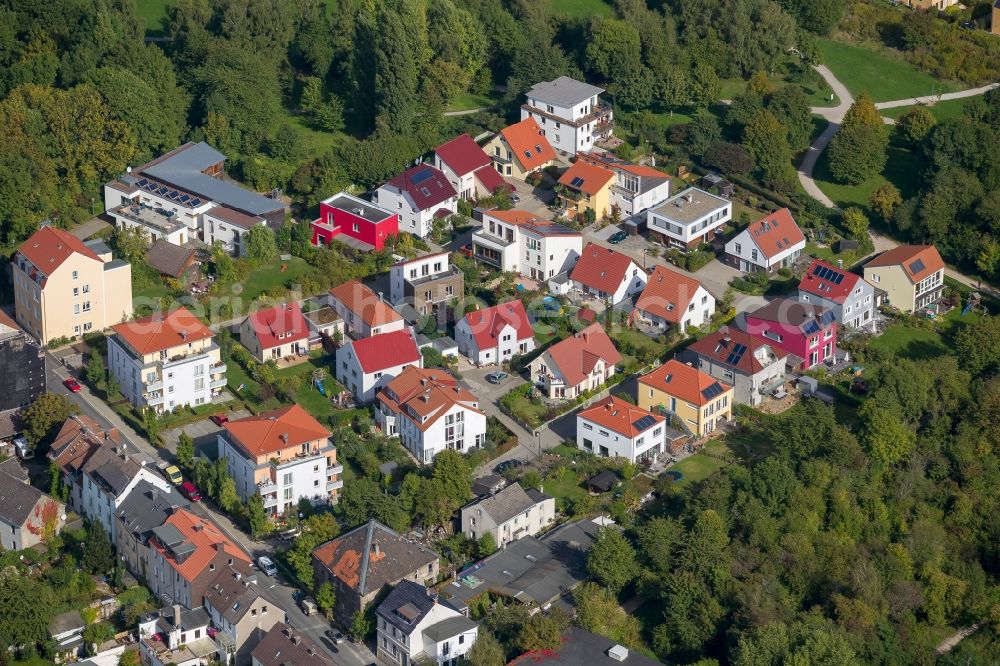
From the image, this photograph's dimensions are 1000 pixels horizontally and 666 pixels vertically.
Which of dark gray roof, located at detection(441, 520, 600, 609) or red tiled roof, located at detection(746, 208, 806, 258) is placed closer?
dark gray roof, located at detection(441, 520, 600, 609)

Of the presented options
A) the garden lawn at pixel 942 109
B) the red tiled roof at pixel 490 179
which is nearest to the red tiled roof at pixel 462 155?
the red tiled roof at pixel 490 179

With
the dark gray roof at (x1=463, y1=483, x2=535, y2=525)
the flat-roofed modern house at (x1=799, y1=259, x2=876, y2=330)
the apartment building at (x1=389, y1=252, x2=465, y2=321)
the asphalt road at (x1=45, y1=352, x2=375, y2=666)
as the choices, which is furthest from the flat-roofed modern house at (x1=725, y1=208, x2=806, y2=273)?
the asphalt road at (x1=45, y1=352, x2=375, y2=666)

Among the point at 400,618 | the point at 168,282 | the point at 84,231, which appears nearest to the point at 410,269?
the point at 168,282

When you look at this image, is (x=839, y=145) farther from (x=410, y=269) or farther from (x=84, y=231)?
(x=84, y=231)

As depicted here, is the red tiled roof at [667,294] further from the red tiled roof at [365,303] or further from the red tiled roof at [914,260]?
the red tiled roof at [365,303]

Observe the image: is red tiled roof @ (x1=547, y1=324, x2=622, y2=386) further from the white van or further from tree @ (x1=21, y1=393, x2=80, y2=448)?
tree @ (x1=21, y1=393, x2=80, y2=448)

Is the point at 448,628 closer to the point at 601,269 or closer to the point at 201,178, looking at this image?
the point at 601,269
